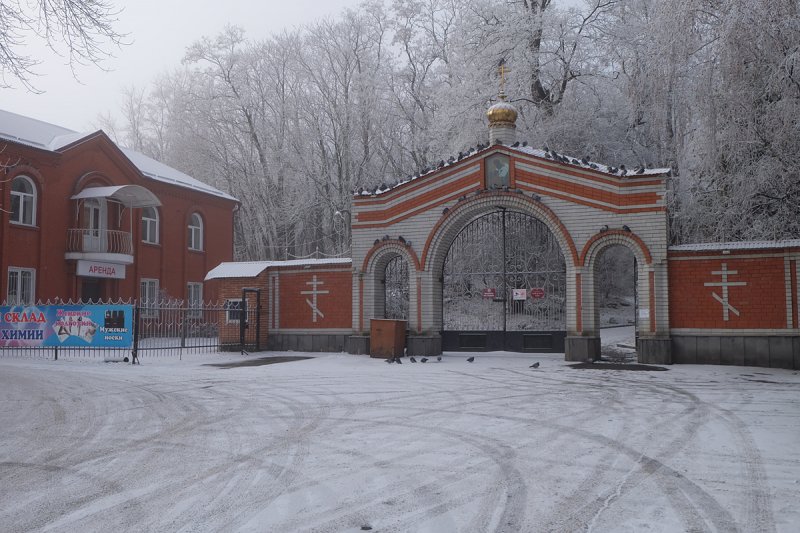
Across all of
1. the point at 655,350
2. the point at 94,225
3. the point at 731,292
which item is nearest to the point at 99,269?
the point at 94,225

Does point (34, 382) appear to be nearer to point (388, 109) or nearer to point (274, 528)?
point (274, 528)

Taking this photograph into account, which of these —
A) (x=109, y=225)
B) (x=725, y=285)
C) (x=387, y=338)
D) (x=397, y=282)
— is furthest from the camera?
(x=109, y=225)

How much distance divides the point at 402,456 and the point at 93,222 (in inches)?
991

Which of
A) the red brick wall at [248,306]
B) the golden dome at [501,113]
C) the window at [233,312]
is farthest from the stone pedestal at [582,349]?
the window at [233,312]

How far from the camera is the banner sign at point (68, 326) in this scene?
1814 centimetres

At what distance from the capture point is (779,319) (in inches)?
623

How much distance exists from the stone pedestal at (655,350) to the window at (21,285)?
2165 centimetres

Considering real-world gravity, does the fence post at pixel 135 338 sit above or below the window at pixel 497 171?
below

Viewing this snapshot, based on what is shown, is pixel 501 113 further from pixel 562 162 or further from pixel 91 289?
pixel 91 289

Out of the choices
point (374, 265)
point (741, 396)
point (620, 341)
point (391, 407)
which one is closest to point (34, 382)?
point (391, 407)

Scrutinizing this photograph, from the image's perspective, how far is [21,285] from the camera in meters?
25.2

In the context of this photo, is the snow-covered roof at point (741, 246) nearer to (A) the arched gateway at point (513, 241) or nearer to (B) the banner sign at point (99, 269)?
(A) the arched gateway at point (513, 241)

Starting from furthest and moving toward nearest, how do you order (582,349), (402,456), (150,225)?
(150,225)
(582,349)
(402,456)

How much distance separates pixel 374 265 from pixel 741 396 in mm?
11166
